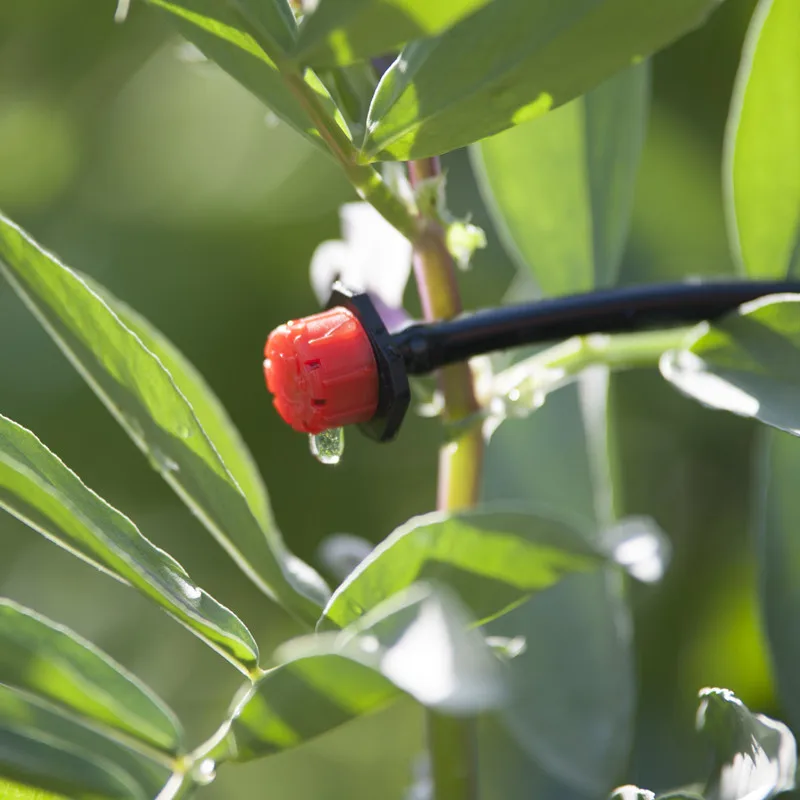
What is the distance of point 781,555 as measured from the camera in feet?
1.80

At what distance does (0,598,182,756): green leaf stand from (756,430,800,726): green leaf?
315 mm

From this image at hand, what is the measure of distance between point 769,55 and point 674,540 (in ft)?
2.01

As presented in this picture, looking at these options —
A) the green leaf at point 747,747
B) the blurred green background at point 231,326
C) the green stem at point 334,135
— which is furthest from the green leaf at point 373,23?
the blurred green background at point 231,326

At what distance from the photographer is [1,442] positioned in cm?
33

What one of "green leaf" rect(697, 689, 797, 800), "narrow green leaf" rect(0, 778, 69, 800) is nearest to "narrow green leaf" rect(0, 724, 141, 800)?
"narrow green leaf" rect(0, 778, 69, 800)

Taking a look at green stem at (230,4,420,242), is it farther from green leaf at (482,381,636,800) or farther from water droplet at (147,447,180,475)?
green leaf at (482,381,636,800)

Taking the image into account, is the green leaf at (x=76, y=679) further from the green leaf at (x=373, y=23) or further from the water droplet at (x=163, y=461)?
the green leaf at (x=373, y=23)

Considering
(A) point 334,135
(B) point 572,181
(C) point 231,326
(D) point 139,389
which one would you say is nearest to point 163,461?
(D) point 139,389

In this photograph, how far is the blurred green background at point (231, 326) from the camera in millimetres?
986

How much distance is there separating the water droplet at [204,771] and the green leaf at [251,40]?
0.73 feet

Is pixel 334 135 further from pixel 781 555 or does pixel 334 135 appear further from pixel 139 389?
pixel 781 555

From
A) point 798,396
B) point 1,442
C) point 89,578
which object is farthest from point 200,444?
point 89,578

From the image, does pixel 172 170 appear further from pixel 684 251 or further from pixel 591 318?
pixel 591 318

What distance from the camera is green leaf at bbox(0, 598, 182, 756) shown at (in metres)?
0.36
